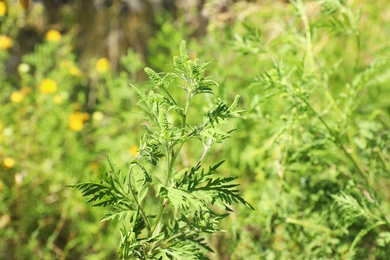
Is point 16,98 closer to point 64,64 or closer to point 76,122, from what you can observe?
point 76,122

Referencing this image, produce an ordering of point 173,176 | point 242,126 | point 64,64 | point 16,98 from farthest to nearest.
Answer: point 64,64, point 16,98, point 242,126, point 173,176

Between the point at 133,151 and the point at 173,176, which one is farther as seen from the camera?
the point at 133,151

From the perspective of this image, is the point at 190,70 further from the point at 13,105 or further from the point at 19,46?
the point at 19,46

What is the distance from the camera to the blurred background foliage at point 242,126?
1089 mm

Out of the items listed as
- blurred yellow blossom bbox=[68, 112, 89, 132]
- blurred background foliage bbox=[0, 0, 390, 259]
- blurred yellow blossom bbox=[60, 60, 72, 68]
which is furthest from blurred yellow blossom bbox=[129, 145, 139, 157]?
blurred yellow blossom bbox=[60, 60, 72, 68]

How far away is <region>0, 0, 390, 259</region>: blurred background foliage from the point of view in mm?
1089

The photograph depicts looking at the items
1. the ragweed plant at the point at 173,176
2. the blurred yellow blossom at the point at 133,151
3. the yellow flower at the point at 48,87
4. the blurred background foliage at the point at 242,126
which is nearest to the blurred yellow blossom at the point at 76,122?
the blurred background foliage at the point at 242,126

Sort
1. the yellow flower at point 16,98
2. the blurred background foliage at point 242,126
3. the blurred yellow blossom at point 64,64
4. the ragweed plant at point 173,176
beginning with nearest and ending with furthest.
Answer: the ragweed plant at point 173,176 → the blurred background foliage at point 242,126 → the yellow flower at point 16,98 → the blurred yellow blossom at point 64,64

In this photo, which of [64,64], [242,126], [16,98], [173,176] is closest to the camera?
[173,176]

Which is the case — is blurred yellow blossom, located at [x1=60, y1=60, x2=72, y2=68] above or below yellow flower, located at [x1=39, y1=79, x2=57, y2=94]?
above

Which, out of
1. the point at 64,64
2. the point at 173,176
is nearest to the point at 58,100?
the point at 64,64

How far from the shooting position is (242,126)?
174 centimetres

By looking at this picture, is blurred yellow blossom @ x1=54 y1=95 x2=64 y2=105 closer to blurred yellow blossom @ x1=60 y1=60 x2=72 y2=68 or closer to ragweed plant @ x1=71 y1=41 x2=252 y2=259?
blurred yellow blossom @ x1=60 y1=60 x2=72 y2=68

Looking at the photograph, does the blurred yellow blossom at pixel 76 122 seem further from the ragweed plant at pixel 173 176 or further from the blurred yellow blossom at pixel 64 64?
the ragweed plant at pixel 173 176
